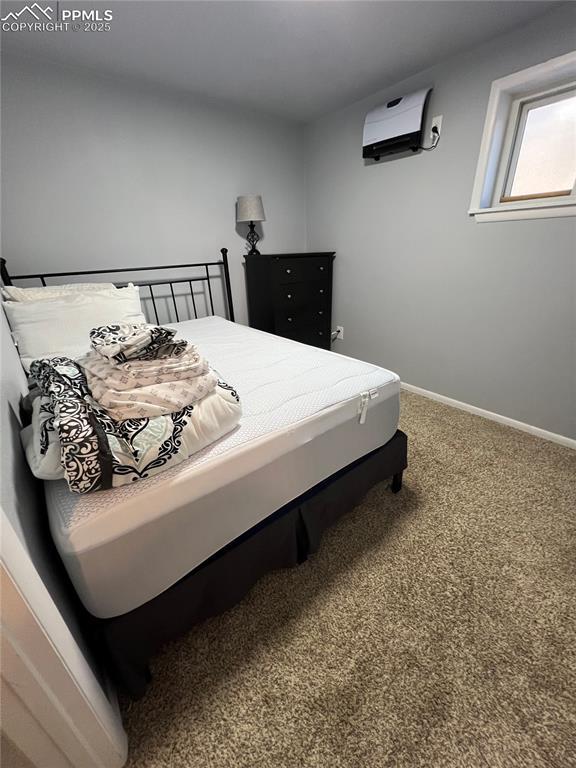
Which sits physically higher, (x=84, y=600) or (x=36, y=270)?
(x=36, y=270)

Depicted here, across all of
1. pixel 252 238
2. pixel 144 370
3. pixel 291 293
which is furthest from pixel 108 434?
pixel 252 238

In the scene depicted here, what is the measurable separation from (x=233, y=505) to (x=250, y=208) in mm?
2446

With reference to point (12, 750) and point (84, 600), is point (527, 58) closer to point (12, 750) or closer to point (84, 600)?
point (84, 600)

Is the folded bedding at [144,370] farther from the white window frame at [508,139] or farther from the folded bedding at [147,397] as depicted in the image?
the white window frame at [508,139]

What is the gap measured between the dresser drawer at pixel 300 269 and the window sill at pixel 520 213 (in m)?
1.26

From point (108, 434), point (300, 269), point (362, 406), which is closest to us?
point (108, 434)

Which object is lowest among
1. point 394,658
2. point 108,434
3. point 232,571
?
point 394,658

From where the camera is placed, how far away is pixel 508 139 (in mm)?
1857

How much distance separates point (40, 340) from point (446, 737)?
88.1 inches

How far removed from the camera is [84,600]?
2.49ft

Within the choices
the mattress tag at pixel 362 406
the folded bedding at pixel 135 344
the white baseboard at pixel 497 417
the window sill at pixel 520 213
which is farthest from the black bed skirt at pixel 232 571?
the window sill at pixel 520 213

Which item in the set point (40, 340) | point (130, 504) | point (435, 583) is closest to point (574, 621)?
point (435, 583)

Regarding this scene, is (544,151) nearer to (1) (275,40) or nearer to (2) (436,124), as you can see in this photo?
(2) (436,124)

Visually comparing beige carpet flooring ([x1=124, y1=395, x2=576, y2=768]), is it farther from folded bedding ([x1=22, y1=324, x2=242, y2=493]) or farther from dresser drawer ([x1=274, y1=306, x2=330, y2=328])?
dresser drawer ([x1=274, y1=306, x2=330, y2=328])
